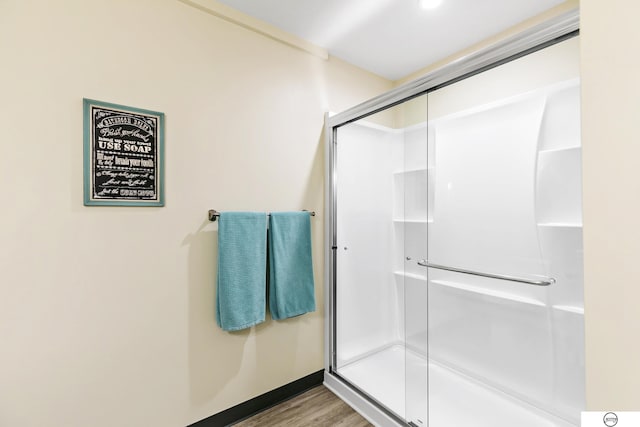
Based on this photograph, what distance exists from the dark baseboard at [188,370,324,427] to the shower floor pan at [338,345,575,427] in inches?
9.2

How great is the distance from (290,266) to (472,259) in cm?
123

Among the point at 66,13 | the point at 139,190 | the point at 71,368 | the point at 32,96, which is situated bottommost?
the point at 71,368

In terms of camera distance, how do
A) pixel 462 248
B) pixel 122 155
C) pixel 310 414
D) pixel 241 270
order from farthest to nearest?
1. pixel 462 248
2. pixel 310 414
3. pixel 241 270
4. pixel 122 155

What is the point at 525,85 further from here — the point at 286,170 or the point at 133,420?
the point at 133,420

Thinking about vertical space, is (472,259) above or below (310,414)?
above

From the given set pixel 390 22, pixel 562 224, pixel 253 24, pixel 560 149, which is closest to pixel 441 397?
pixel 562 224

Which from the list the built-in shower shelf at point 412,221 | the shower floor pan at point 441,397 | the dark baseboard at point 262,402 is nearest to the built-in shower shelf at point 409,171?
the built-in shower shelf at point 412,221

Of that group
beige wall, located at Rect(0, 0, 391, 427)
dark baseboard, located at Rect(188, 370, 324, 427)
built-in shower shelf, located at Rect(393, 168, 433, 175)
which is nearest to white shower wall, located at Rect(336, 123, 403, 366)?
built-in shower shelf, located at Rect(393, 168, 433, 175)

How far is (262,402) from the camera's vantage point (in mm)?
1767

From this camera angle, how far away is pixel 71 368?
125 cm

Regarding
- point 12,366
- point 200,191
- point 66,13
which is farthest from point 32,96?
point 12,366

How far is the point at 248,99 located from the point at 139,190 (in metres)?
0.81

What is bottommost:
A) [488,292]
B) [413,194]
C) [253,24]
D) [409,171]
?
[488,292]

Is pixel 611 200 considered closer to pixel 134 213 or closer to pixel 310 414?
pixel 134 213
